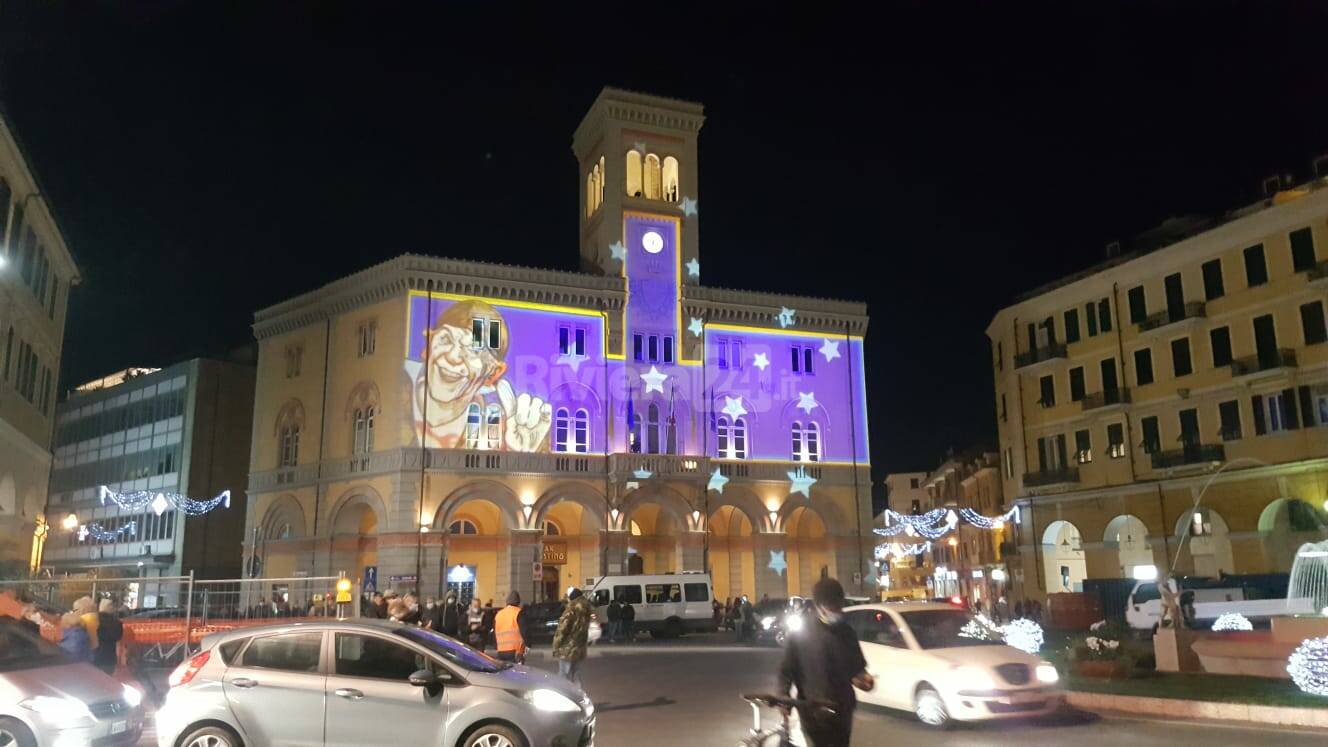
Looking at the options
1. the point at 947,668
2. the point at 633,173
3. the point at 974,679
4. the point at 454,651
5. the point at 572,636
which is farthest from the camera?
the point at 633,173

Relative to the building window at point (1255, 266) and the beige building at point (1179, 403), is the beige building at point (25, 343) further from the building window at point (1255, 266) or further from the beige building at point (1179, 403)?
the building window at point (1255, 266)

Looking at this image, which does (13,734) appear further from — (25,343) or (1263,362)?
(1263,362)

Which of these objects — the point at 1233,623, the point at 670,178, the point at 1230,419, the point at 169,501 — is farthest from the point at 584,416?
the point at 169,501

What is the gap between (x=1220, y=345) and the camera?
36500 millimetres

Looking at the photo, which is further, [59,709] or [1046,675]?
[1046,675]

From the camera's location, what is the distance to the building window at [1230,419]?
3544cm

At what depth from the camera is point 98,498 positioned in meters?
63.4

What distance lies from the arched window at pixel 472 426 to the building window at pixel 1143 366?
1047 inches

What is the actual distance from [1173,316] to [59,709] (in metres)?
38.5

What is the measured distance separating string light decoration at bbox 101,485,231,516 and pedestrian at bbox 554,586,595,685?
41.0 meters

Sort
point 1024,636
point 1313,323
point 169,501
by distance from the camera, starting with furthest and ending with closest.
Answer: point 169,501, point 1313,323, point 1024,636

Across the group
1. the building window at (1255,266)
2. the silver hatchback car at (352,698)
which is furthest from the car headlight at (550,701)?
the building window at (1255,266)

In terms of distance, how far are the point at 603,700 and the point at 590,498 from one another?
81.1 ft

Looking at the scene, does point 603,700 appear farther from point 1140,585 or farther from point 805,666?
point 1140,585
